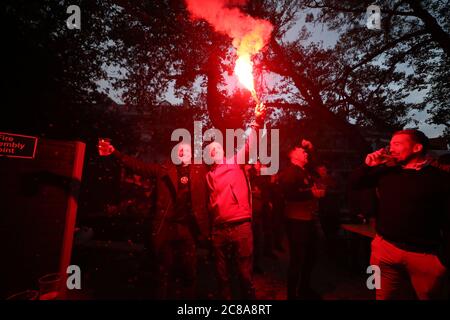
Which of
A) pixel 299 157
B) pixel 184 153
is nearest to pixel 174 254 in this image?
pixel 184 153

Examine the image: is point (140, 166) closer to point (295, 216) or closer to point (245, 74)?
point (245, 74)

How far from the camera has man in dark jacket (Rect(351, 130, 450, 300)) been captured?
297cm

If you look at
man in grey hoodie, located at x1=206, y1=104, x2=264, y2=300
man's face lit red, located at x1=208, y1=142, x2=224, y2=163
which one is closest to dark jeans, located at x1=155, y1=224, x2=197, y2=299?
man in grey hoodie, located at x1=206, y1=104, x2=264, y2=300

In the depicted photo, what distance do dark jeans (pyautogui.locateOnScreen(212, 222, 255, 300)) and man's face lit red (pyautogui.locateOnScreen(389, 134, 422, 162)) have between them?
2.12 metres

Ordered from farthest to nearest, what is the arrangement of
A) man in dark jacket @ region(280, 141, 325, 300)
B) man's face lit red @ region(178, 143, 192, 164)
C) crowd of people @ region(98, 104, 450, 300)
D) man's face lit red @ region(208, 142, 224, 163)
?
man's face lit red @ region(178, 143, 192, 164) < man in dark jacket @ region(280, 141, 325, 300) < man's face lit red @ region(208, 142, 224, 163) < crowd of people @ region(98, 104, 450, 300)

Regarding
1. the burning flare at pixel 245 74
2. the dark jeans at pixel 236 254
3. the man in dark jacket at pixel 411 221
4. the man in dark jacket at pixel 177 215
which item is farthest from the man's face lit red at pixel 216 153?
the man in dark jacket at pixel 411 221

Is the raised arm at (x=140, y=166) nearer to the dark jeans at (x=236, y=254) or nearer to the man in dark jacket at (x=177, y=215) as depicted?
the man in dark jacket at (x=177, y=215)

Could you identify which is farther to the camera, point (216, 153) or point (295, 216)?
point (295, 216)

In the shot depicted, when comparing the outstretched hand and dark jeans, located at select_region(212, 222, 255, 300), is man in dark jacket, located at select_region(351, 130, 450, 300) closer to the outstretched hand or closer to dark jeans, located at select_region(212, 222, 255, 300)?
dark jeans, located at select_region(212, 222, 255, 300)

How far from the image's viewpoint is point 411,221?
3.10 meters

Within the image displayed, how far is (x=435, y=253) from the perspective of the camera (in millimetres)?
2984

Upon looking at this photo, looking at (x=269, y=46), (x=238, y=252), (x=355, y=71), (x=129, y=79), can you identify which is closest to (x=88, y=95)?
(x=129, y=79)

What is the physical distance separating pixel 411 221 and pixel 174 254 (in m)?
3.37
